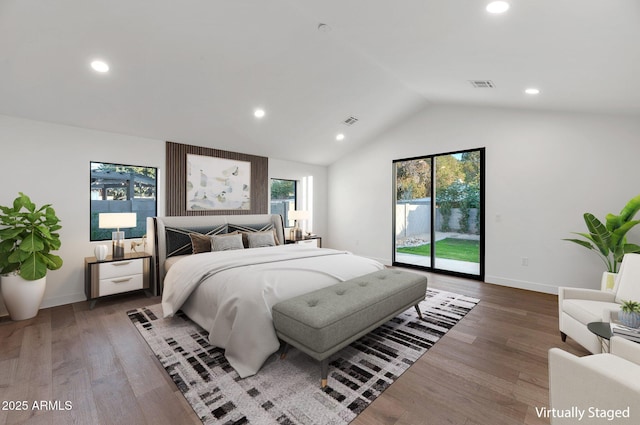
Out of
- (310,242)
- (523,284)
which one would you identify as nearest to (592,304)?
(523,284)

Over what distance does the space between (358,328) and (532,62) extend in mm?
2947

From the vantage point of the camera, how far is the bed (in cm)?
219

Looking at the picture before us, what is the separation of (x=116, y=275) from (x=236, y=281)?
2189 mm

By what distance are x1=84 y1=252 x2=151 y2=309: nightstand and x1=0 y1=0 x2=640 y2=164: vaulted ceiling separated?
1.80 metres

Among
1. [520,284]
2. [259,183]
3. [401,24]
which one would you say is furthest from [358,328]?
[259,183]

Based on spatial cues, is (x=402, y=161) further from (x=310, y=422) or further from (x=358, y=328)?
(x=310, y=422)

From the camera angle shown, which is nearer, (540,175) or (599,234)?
(599,234)

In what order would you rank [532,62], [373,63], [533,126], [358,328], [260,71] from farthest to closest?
[533,126]
[373,63]
[260,71]
[532,62]
[358,328]

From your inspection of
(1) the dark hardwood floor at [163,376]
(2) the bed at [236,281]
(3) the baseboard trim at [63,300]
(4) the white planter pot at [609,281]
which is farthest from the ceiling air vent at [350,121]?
(3) the baseboard trim at [63,300]

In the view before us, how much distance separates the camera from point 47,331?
277 centimetres

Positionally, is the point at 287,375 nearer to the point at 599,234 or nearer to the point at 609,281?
the point at 609,281

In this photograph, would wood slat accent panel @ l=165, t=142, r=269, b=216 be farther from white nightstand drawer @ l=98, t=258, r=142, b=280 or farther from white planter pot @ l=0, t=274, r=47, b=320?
white planter pot @ l=0, t=274, r=47, b=320

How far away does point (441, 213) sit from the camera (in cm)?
528

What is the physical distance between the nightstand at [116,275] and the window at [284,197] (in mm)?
2740
